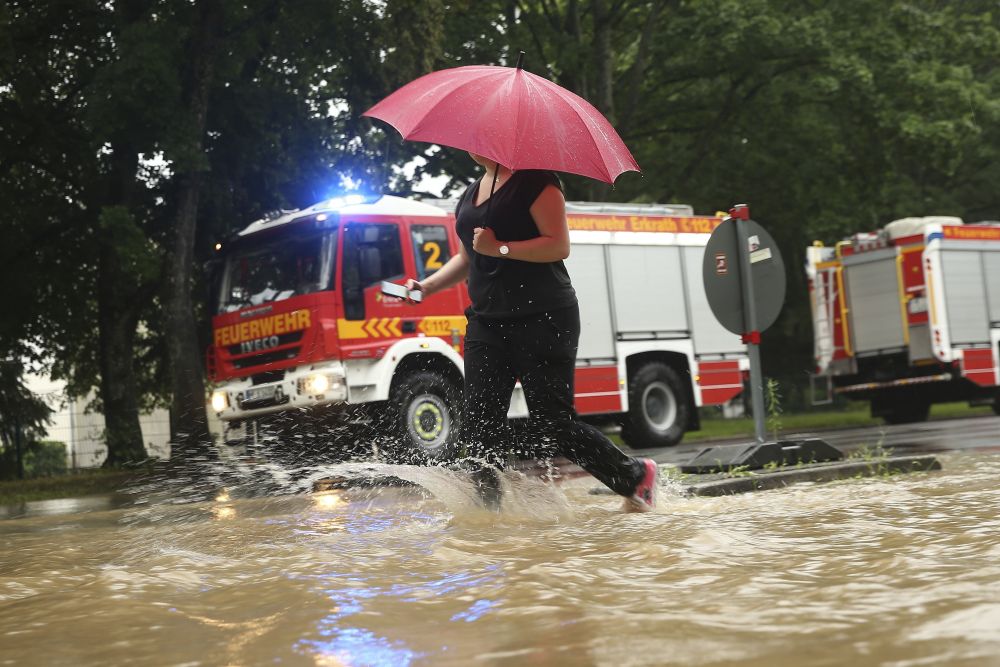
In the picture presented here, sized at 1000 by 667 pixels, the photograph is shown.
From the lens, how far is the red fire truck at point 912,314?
19.9 meters

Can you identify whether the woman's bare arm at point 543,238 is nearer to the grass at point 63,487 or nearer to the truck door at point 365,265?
the truck door at point 365,265

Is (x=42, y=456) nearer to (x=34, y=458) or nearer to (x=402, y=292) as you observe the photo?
(x=34, y=458)

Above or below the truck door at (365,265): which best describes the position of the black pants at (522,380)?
below

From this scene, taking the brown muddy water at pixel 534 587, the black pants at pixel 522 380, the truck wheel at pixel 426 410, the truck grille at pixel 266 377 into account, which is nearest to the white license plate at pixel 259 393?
the truck grille at pixel 266 377

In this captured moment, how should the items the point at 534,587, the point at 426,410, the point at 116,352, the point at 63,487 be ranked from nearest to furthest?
the point at 534,587, the point at 426,410, the point at 63,487, the point at 116,352

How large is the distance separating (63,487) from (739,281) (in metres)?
9.27

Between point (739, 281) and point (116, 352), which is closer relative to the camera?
point (739, 281)

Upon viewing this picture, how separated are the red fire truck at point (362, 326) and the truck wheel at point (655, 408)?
0.13 ft

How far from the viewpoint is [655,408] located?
16.5 meters

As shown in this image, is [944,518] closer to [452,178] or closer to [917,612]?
[917,612]

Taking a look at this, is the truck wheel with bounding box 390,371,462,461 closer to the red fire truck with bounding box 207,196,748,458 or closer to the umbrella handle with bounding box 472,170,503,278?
the red fire truck with bounding box 207,196,748,458

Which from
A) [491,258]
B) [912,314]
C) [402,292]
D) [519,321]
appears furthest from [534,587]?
[912,314]

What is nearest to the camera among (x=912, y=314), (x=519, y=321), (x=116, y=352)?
(x=519, y=321)

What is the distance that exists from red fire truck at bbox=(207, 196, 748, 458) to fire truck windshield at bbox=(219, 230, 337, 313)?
0.05ft
